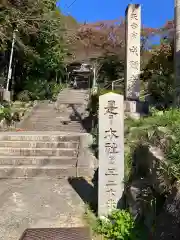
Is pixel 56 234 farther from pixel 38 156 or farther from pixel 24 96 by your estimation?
pixel 24 96

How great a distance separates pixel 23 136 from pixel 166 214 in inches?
260

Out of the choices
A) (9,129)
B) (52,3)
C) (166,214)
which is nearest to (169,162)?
(166,214)

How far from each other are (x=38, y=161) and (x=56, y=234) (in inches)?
162

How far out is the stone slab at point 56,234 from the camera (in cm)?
383

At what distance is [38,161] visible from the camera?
7941mm

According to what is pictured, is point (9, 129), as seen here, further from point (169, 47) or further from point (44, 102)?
point (169, 47)

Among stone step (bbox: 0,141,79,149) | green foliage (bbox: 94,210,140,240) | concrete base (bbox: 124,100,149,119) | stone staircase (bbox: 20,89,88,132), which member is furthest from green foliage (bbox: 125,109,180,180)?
stone staircase (bbox: 20,89,88,132)

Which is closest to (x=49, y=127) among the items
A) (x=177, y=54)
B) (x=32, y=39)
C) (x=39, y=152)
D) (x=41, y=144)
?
(x=41, y=144)

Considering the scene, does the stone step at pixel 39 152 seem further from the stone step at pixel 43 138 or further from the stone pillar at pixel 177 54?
the stone pillar at pixel 177 54

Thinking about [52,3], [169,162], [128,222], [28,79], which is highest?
[52,3]

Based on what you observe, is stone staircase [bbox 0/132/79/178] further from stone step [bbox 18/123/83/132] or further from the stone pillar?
the stone pillar

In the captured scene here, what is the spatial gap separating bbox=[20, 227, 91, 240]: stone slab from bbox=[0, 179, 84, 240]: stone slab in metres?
0.52

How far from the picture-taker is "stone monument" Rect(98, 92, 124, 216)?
16.4 feet

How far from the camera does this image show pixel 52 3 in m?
18.8
